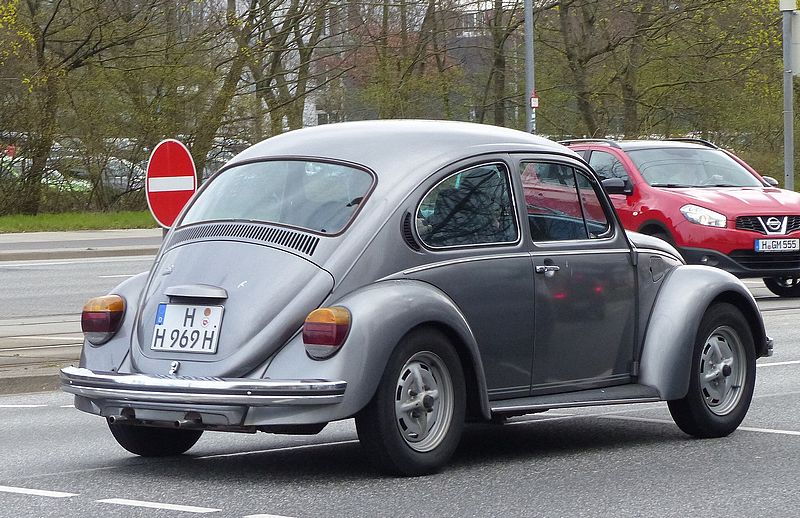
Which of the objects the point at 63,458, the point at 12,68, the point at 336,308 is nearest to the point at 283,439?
the point at 63,458

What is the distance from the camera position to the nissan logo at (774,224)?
645 inches

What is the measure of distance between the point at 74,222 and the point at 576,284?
1039 inches

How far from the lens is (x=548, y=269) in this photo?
749 centimetres

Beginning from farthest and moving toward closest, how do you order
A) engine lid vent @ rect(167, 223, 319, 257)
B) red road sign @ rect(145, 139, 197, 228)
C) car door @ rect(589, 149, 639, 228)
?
1. car door @ rect(589, 149, 639, 228)
2. red road sign @ rect(145, 139, 197, 228)
3. engine lid vent @ rect(167, 223, 319, 257)

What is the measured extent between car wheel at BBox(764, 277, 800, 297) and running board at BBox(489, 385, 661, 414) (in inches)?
418

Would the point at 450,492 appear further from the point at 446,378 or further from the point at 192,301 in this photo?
the point at 192,301

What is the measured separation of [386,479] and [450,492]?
0.38 meters

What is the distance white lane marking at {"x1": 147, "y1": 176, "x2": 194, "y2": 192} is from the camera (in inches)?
448

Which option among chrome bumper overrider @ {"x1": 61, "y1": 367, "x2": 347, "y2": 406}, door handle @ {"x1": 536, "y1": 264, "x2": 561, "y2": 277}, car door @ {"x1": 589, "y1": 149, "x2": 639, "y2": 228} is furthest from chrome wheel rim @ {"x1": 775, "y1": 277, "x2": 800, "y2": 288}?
chrome bumper overrider @ {"x1": 61, "y1": 367, "x2": 347, "y2": 406}

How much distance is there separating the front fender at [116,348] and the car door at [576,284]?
1.92 meters

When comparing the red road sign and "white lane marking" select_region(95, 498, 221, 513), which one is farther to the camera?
the red road sign

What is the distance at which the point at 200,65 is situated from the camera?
35625mm

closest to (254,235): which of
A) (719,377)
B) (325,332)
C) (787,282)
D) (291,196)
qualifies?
(291,196)

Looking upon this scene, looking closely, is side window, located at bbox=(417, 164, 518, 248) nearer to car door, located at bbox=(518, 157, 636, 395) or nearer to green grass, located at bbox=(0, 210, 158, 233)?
car door, located at bbox=(518, 157, 636, 395)
